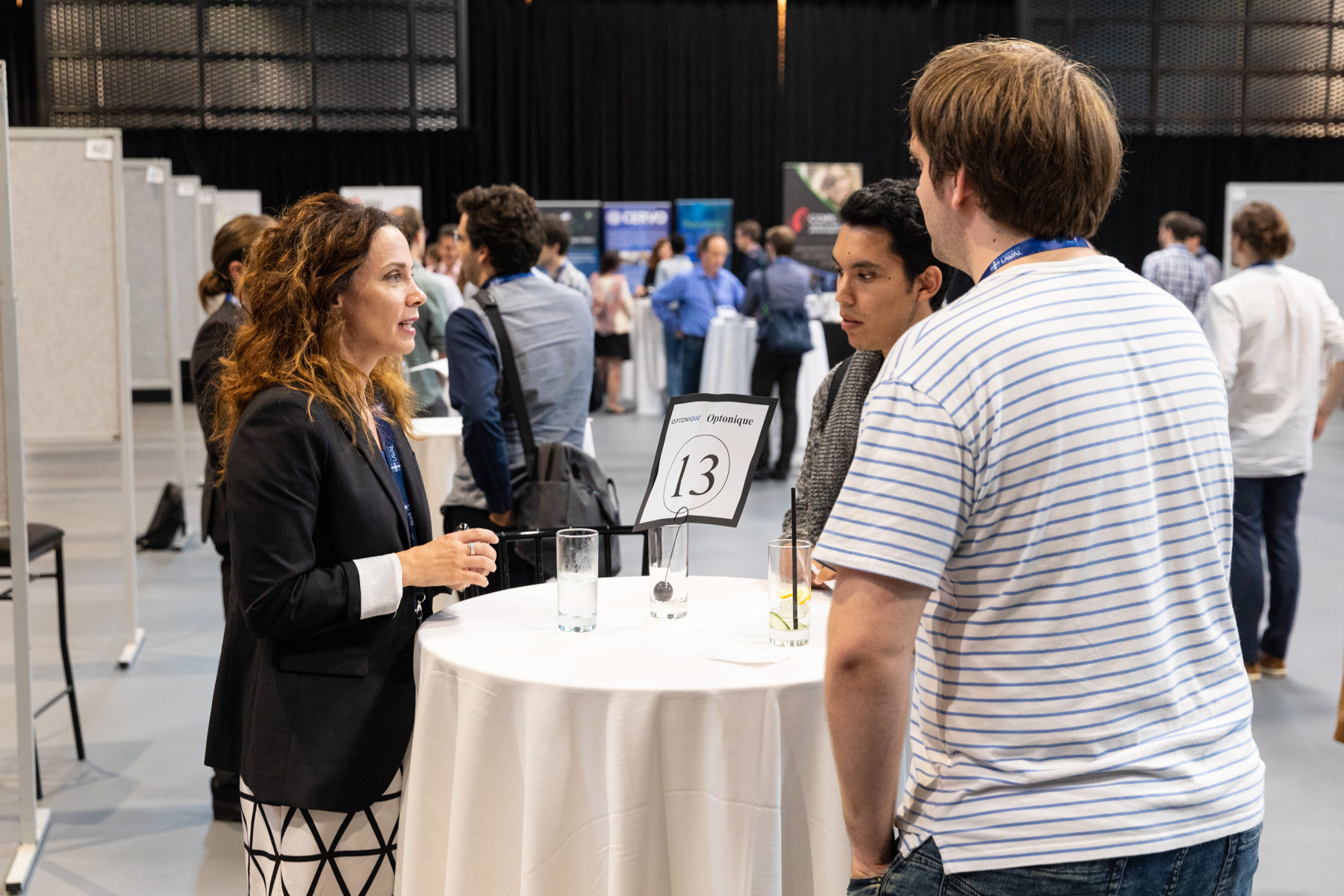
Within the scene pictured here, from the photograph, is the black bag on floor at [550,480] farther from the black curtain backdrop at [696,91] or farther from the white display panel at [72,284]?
the black curtain backdrop at [696,91]

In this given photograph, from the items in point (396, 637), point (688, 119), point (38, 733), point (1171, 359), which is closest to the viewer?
point (1171, 359)

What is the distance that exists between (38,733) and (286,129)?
10.9m

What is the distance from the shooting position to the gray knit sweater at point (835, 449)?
2117 mm

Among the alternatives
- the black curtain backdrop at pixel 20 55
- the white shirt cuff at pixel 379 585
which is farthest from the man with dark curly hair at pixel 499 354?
the black curtain backdrop at pixel 20 55

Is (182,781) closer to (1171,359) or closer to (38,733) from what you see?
(38,733)

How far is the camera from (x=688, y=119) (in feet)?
49.6

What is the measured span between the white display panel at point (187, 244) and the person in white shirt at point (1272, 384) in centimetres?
629

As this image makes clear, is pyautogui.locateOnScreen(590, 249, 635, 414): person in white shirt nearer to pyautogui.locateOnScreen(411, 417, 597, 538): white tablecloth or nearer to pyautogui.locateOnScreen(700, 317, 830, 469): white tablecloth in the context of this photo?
pyautogui.locateOnScreen(700, 317, 830, 469): white tablecloth

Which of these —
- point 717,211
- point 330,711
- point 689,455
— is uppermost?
point 717,211

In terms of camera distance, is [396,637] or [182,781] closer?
[396,637]

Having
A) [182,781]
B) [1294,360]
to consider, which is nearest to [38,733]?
[182,781]

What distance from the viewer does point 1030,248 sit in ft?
3.56

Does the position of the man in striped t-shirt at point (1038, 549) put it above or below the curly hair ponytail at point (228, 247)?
below

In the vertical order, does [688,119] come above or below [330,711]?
above
